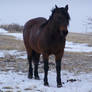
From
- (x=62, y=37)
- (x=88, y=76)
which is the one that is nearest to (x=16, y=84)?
(x=62, y=37)

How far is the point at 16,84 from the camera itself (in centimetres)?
677

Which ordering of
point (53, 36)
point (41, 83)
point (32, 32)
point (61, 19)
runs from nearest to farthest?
point (61, 19) < point (53, 36) < point (41, 83) < point (32, 32)

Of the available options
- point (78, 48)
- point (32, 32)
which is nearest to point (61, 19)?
point (32, 32)

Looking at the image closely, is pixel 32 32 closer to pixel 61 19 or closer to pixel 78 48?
pixel 61 19

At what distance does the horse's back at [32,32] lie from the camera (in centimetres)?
753

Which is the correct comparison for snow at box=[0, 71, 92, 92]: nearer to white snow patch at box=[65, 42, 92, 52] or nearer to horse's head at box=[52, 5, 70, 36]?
horse's head at box=[52, 5, 70, 36]

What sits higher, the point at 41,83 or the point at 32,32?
the point at 32,32

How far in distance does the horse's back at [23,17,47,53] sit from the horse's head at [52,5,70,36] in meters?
1.24

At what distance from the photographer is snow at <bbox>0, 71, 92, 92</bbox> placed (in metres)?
6.14

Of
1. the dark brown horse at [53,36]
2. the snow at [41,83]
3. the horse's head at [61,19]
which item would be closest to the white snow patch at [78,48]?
the snow at [41,83]

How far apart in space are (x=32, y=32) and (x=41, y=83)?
68.6 inches

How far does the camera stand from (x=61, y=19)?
608 centimetres

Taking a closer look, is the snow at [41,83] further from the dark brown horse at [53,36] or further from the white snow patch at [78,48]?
the white snow patch at [78,48]

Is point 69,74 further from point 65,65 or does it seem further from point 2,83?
point 2,83
